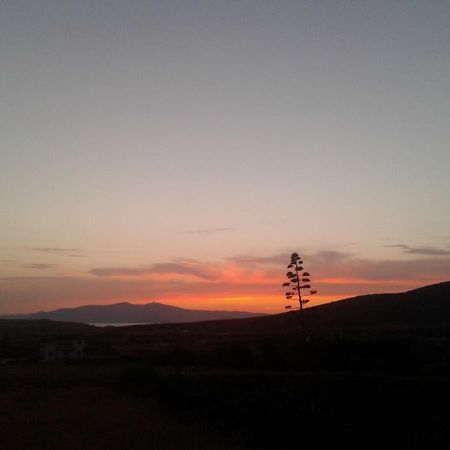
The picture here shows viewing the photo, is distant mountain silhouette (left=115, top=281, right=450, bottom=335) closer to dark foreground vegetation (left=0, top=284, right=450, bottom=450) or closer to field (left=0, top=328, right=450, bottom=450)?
dark foreground vegetation (left=0, top=284, right=450, bottom=450)

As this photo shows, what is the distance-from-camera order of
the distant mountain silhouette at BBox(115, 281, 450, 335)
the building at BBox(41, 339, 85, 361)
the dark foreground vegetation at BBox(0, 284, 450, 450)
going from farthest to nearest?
the distant mountain silhouette at BBox(115, 281, 450, 335) → the building at BBox(41, 339, 85, 361) → the dark foreground vegetation at BBox(0, 284, 450, 450)

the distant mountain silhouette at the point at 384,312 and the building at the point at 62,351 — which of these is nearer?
the building at the point at 62,351

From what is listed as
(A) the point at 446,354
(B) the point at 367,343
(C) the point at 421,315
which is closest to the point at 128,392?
(B) the point at 367,343

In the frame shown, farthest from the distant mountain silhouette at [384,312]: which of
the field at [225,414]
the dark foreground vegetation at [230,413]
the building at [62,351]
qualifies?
the field at [225,414]

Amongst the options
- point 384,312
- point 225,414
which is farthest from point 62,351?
point 384,312

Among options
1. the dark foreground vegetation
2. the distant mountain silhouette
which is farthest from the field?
the distant mountain silhouette

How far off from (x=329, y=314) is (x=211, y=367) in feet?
252

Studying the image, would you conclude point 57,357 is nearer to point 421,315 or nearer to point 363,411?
point 363,411

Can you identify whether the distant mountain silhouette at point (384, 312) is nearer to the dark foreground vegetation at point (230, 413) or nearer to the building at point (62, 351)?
the building at point (62, 351)

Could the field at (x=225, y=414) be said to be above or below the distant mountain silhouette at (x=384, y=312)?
below

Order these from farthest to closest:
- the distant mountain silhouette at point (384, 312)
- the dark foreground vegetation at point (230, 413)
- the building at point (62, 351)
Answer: the distant mountain silhouette at point (384, 312), the building at point (62, 351), the dark foreground vegetation at point (230, 413)

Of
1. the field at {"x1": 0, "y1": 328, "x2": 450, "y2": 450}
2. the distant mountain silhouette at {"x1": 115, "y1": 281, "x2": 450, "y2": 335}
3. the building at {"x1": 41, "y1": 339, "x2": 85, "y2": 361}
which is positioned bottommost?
the field at {"x1": 0, "y1": 328, "x2": 450, "y2": 450}

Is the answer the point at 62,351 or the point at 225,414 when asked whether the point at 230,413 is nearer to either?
the point at 225,414

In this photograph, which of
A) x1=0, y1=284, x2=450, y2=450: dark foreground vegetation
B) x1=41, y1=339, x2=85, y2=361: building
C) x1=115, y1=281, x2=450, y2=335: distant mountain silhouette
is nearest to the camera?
x1=0, y1=284, x2=450, y2=450: dark foreground vegetation
